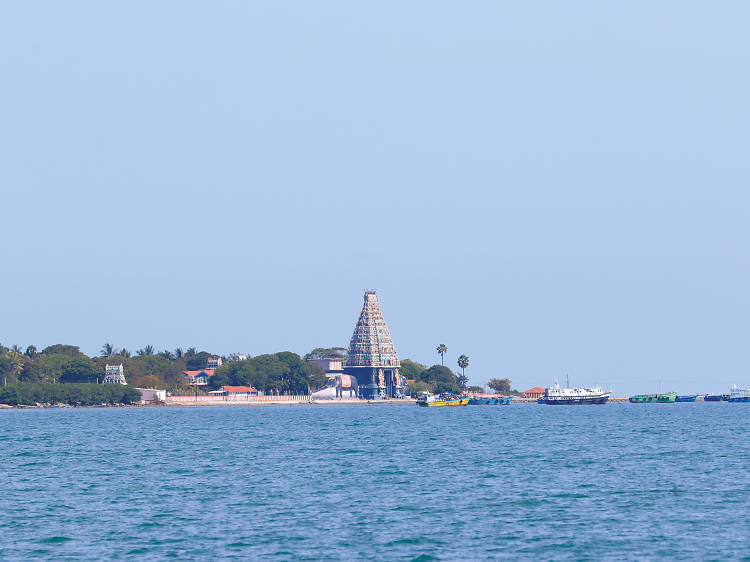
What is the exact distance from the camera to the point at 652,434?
129 m

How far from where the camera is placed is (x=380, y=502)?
60.0 m

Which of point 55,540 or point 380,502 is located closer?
point 55,540

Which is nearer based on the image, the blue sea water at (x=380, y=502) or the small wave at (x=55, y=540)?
the blue sea water at (x=380, y=502)

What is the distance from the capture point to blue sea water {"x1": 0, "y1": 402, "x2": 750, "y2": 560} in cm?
4616

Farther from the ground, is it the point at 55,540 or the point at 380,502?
the point at 380,502

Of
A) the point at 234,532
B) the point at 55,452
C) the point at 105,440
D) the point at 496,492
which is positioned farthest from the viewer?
the point at 105,440

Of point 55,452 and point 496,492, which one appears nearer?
point 496,492

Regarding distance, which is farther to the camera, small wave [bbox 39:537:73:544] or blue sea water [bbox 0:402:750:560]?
small wave [bbox 39:537:73:544]

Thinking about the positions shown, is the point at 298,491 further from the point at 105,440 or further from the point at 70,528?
the point at 105,440

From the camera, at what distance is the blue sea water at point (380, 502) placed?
4616 centimetres

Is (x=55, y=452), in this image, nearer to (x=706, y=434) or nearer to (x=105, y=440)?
(x=105, y=440)

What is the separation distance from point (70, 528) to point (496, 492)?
2448 centimetres

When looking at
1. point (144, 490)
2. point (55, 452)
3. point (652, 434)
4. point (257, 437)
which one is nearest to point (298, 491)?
point (144, 490)

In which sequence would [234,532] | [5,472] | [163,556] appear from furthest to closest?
[5,472]
[234,532]
[163,556]
